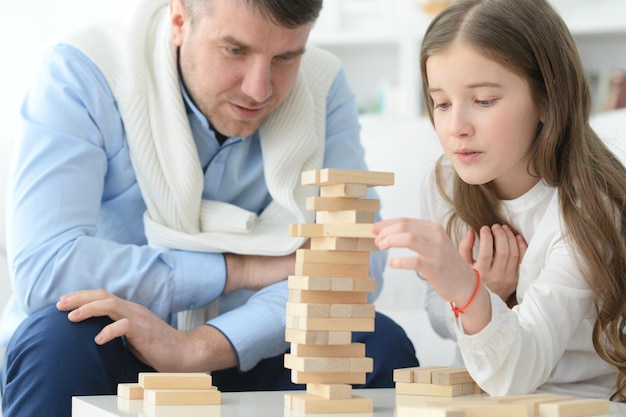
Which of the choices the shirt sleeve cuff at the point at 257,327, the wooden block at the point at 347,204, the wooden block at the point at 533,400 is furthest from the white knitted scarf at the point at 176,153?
the wooden block at the point at 533,400

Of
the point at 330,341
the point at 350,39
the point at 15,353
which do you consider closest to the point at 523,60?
the point at 330,341

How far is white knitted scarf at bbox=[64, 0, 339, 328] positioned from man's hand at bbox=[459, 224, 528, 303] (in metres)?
0.39

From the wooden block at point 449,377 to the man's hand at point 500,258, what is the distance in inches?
9.3

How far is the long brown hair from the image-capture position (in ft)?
4.58

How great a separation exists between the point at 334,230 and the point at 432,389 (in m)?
0.30

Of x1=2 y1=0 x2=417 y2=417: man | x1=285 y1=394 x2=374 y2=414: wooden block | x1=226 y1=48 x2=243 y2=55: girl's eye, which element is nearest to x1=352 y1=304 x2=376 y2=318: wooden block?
x1=285 y1=394 x2=374 y2=414: wooden block

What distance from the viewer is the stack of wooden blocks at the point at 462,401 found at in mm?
1023

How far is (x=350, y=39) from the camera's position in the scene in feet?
13.9

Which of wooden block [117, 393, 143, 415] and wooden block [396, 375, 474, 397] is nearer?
wooden block [117, 393, 143, 415]

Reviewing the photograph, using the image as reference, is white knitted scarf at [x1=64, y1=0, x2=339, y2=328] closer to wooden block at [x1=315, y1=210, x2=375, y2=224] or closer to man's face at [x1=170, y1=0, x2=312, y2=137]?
man's face at [x1=170, y1=0, x2=312, y2=137]

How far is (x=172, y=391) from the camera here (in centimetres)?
118

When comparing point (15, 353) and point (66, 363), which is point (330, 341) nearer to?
point (66, 363)

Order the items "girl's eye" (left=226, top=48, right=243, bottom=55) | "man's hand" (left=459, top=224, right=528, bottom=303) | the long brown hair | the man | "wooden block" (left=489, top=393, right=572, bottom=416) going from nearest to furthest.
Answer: "wooden block" (left=489, top=393, right=572, bottom=416) → the long brown hair → "man's hand" (left=459, top=224, right=528, bottom=303) → the man → "girl's eye" (left=226, top=48, right=243, bottom=55)

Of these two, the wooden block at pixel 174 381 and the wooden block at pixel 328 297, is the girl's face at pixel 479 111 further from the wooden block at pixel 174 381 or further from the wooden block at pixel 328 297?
the wooden block at pixel 174 381
